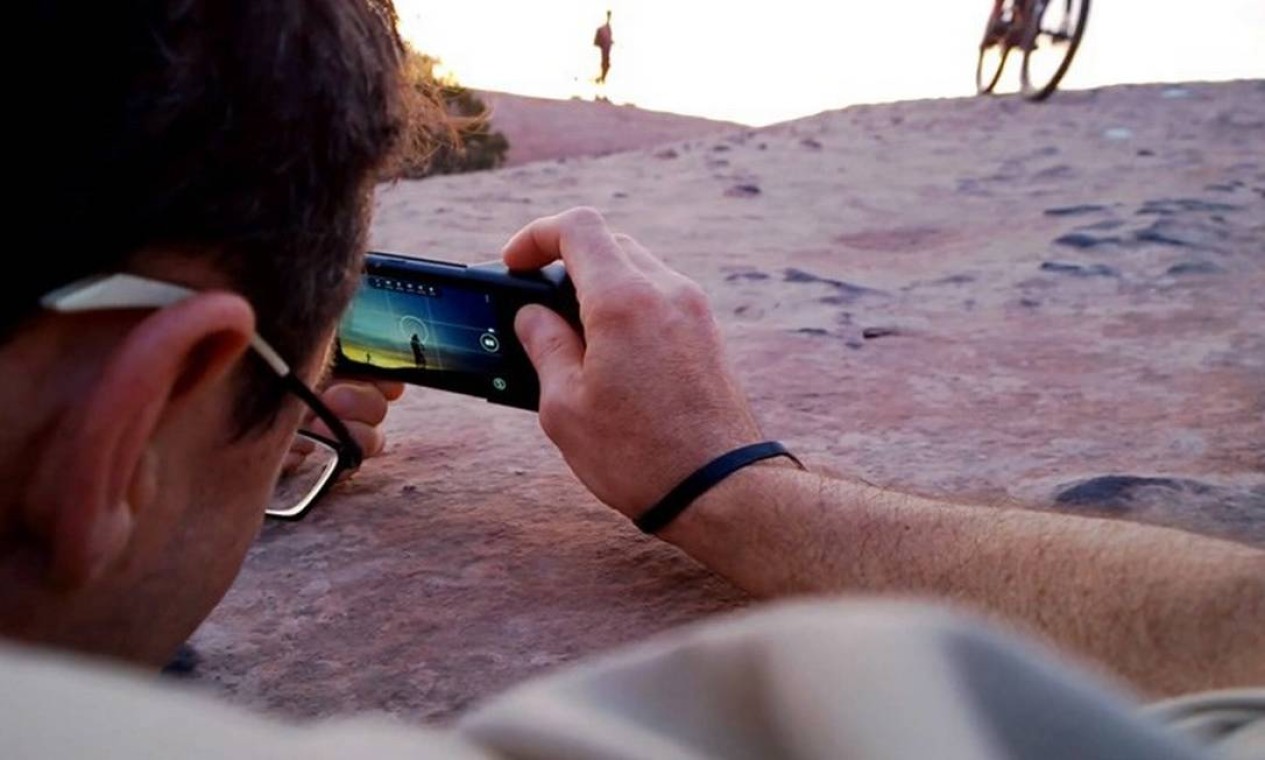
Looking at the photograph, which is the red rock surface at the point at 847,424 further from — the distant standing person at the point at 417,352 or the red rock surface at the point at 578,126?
the red rock surface at the point at 578,126

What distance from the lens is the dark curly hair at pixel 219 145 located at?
61 centimetres

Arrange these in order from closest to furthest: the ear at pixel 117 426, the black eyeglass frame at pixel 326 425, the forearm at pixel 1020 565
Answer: the ear at pixel 117 426 → the black eyeglass frame at pixel 326 425 → the forearm at pixel 1020 565

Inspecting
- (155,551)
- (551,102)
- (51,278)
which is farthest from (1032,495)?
(551,102)

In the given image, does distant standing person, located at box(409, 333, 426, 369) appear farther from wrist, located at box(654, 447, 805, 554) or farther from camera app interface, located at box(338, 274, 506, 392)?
wrist, located at box(654, 447, 805, 554)

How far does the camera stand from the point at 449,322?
55.9 inches

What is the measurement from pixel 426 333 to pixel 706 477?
0.36 metres

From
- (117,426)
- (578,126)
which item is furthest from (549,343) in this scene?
(578,126)

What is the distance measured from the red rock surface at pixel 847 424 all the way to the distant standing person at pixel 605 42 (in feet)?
53.5

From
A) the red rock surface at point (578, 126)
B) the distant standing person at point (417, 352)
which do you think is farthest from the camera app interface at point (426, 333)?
the red rock surface at point (578, 126)

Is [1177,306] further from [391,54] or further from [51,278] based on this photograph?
[51,278]

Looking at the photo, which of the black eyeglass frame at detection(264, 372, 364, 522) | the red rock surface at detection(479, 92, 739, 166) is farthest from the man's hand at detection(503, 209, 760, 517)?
the red rock surface at detection(479, 92, 739, 166)

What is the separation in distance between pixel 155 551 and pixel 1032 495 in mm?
1189

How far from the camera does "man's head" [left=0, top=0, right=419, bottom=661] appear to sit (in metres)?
0.60

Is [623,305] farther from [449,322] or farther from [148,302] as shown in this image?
[148,302]
